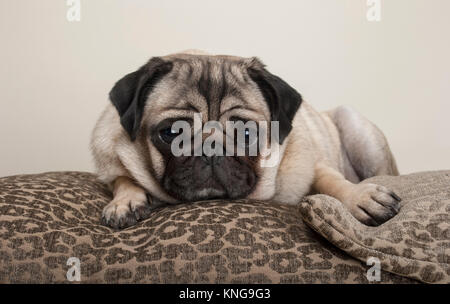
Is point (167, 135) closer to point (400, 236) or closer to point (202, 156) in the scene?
point (202, 156)

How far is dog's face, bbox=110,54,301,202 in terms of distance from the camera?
2496mm

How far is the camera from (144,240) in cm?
210

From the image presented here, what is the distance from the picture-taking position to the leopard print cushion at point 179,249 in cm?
192

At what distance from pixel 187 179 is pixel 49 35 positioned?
2.63m

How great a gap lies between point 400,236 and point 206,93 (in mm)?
1178

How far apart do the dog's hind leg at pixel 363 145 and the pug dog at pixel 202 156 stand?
0.95m

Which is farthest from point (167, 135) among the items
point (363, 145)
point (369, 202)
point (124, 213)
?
point (363, 145)

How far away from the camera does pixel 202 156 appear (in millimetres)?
2451

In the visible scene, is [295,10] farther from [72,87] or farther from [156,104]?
[156,104]

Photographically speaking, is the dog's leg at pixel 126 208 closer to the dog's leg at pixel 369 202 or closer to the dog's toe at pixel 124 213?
the dog's toe at pixel 124 213

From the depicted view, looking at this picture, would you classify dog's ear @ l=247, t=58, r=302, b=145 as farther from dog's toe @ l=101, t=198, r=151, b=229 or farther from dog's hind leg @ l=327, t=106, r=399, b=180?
dog's hind leg @ l=327, t=106, r=399, b=180

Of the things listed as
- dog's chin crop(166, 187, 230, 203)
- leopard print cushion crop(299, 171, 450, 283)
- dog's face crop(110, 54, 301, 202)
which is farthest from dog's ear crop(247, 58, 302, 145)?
leopard print cushion crop(299, 171, 450, 283)

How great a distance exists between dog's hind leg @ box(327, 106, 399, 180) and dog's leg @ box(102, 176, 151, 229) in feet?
6.27
